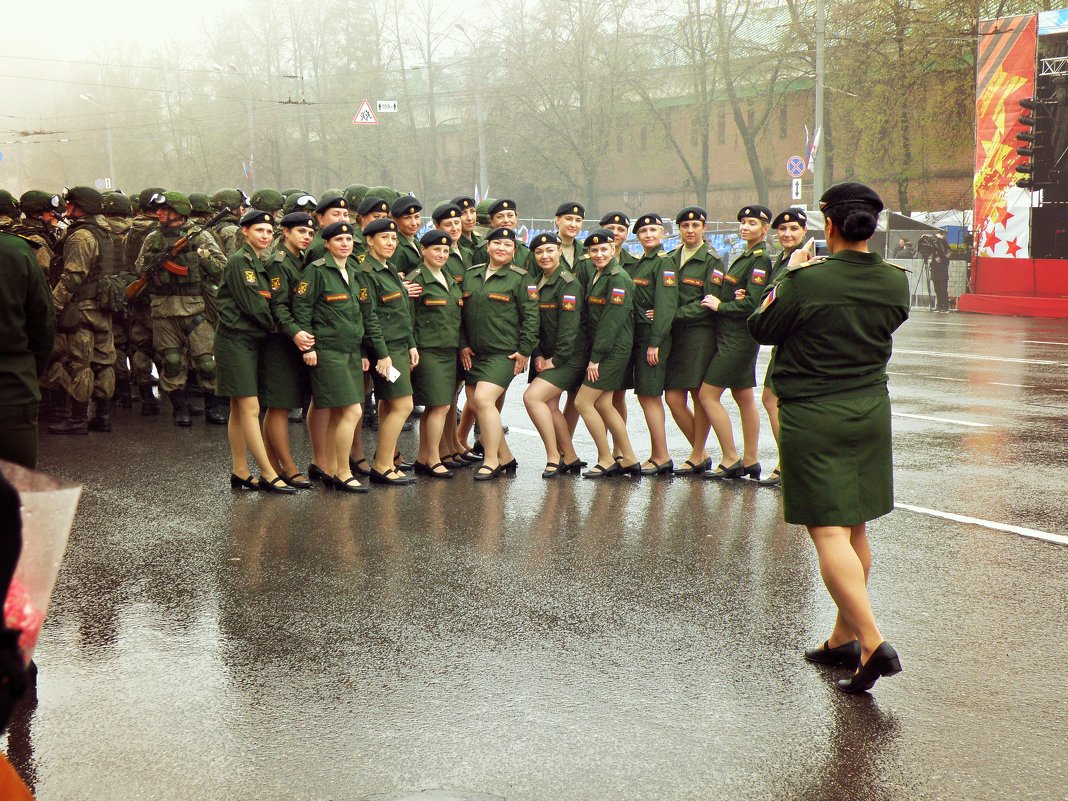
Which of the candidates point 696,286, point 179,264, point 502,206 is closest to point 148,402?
point 179,264

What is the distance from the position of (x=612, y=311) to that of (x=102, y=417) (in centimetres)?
564

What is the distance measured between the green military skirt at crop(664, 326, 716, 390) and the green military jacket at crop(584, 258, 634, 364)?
385mm

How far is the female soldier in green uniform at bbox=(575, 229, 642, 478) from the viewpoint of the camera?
31.4ft

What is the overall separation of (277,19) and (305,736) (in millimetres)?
74939

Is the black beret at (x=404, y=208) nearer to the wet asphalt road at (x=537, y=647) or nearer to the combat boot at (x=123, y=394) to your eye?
the wet asphalt road at (x=537, y=647)

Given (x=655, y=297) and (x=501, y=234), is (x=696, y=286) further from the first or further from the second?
(x=501, y=234)

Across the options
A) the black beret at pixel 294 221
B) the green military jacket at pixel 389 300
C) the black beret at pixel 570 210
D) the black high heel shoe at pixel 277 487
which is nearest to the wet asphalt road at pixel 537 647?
the black high heel shoe at pixel 277 487

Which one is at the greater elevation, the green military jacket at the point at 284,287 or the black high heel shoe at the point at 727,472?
the green military jacket at the point at 284,287

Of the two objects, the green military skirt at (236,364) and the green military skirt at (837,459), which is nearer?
the green military skirt at (837,459)

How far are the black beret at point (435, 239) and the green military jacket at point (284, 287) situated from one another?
1036 millimetres

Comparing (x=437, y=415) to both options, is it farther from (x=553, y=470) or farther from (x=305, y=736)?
(x=305, y=736)

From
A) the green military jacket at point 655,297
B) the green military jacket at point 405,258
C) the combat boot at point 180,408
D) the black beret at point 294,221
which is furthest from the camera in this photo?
the combat boot at point 180,408

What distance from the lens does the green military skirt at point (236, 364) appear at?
8.96m

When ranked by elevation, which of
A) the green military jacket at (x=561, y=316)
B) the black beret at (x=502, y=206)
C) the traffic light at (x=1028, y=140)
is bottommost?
the green military jacket at (x=561, y=316)
